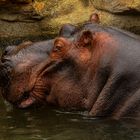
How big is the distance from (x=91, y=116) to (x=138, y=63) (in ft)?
2.29

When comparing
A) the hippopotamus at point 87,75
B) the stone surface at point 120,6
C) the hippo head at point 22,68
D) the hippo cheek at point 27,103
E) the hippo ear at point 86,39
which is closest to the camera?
the hippopotamus at point 87,75

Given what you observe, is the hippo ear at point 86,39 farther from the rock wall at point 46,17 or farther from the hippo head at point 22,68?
the rock wall at point 46,17

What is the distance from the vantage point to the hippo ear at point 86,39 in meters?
6.15

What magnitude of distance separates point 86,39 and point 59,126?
87 centimetres

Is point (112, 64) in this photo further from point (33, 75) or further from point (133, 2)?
point (133, 2)

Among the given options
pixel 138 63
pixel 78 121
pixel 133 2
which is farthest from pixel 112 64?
pixel 133 2

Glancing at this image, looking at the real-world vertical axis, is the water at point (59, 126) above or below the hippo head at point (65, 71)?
below

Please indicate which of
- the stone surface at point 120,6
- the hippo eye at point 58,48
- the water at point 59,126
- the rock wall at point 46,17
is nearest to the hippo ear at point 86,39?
the hippo eye at point 58,48

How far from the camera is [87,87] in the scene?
20.1ft

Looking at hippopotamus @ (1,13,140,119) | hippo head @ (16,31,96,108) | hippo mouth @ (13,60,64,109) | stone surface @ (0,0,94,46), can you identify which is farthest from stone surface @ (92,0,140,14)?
hippo mouth @ (13,60,64,109)

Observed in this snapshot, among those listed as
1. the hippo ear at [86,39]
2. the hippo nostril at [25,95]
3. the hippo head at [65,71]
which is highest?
the hippo ear at [86,39]

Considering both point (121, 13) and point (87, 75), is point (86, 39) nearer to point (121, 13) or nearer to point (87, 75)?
point (87, 75)

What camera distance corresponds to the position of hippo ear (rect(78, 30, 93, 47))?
615 cm

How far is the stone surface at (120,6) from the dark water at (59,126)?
14.9ft
